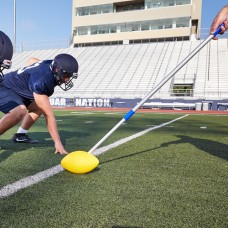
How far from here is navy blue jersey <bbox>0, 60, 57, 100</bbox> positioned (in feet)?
12.1

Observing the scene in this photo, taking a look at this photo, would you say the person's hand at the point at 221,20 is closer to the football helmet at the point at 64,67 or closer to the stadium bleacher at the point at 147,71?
the football helmet at the point at 64,67

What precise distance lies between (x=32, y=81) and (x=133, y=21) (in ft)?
127

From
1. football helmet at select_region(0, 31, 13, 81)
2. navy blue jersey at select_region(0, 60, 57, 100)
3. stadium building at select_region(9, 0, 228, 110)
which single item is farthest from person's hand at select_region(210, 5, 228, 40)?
stadium building at select_region(9, 0, 228, 110)

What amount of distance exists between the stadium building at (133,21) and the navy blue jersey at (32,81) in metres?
35.5

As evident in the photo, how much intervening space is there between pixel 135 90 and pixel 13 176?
23.9 metres

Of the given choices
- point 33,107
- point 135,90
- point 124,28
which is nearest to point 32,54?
point 124,28

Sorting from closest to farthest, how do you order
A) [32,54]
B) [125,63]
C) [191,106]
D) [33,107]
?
[33,107]
[191,106]
[125,63]
[32,54]

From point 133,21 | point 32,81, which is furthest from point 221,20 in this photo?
point 133,21

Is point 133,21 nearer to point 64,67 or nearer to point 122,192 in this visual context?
point 64,67

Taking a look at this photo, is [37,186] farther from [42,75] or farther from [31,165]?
[42,75]

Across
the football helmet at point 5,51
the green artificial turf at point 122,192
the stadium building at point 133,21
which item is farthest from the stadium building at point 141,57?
the football helmet at point 5,51

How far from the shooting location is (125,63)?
3148cm

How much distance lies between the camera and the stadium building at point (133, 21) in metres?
38.2

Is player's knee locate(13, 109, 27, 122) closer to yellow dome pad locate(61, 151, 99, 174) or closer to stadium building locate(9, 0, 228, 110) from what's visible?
yellow dome pad locate(61, 151, 99, 174)
